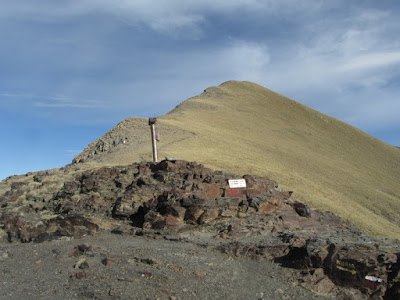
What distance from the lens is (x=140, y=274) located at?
817cm

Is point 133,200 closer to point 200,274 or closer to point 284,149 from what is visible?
point 200,274

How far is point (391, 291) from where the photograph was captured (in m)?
7.50

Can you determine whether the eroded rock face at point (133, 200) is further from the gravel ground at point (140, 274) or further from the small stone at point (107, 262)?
the small stone at point (107, 262)

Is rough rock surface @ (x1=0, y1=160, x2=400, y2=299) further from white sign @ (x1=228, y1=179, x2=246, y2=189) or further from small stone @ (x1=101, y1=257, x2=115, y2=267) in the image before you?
white sign @ (x1=228, y1=179, x2=246, y2=189)

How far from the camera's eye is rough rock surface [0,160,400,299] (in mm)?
8156

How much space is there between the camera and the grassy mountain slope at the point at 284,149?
23062mm

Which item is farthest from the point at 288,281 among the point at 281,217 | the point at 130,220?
the point at 130,220

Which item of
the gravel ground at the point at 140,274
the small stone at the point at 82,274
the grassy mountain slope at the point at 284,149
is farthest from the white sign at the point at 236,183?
the small stone at the point at 82,274

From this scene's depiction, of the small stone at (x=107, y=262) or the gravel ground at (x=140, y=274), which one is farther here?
the small stone at (x=107, y=262)

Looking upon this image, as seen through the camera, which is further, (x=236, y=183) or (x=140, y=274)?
(x=236, y=183)

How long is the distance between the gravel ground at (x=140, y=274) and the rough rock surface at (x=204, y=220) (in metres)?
0.21

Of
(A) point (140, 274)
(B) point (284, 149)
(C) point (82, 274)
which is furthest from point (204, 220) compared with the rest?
(B) point (284, 149)

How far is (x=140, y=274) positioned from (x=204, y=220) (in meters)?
4.58

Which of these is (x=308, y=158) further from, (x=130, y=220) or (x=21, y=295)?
(x=21, y=295)
